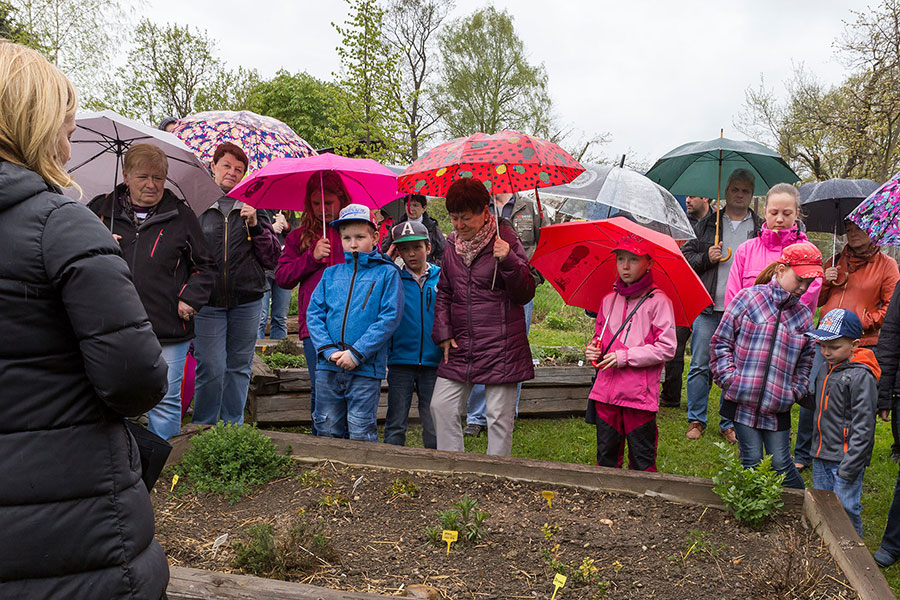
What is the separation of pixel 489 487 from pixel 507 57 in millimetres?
42366

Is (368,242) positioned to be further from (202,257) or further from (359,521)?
(359,521)

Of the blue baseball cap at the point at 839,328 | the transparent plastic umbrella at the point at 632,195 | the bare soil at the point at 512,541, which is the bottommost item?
the bare soil at the point at 512,541

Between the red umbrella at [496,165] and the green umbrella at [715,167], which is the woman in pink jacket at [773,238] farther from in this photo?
the red umbrella at [496,165]

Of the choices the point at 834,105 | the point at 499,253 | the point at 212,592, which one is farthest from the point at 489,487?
the point at 834,105

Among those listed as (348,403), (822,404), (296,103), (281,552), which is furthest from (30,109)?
(296,103)

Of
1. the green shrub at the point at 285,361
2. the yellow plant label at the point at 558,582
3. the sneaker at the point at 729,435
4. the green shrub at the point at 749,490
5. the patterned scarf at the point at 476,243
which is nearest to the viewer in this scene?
the yellow plant label at the point at 558,582

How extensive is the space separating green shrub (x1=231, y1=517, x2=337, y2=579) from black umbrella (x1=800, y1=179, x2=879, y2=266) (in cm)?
454

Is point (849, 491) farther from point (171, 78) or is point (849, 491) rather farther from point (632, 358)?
point (171, 78)

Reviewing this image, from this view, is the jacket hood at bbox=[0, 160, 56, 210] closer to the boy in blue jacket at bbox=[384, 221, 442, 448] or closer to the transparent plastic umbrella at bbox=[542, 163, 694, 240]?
the boy in blue jacket at bbox=[384, 221, 442, 448]

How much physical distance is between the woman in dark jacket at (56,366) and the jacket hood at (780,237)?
4.31 metres

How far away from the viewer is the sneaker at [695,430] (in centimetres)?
602

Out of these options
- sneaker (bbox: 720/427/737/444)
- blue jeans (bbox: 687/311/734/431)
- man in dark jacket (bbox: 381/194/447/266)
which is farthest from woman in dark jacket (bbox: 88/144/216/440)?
sneaker (bbox: 720/427/737/444)

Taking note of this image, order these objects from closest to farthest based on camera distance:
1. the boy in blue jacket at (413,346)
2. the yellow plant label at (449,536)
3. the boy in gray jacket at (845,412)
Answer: the yellow plant label at (449,536), the boy in gray jacket at (845,412), the boy in blue jacket at (413,346)

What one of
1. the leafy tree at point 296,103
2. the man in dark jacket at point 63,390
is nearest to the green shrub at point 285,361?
the man in dark jacket at point 63,390
